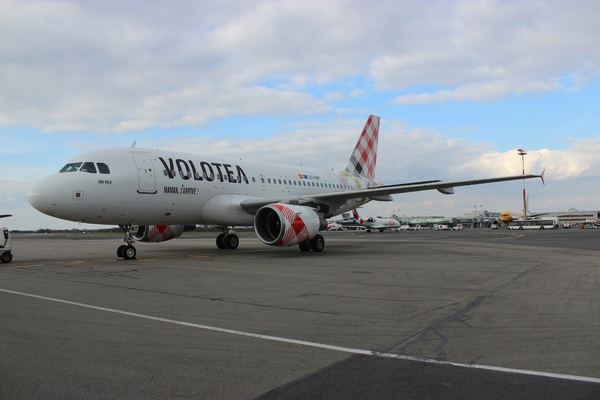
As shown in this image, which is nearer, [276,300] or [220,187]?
[276,300]

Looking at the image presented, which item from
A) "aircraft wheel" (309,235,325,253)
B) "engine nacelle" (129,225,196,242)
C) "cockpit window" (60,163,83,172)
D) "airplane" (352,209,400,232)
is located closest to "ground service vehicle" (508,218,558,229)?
"airplane" (352,209,400,232)

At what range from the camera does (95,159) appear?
49.1 feet

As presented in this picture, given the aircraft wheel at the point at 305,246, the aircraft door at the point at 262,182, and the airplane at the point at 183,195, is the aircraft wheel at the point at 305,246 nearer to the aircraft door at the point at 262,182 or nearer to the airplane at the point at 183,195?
the airplane at the point at 183,195

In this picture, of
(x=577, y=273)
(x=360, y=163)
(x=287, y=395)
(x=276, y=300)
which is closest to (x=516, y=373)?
(x=287, y=395)

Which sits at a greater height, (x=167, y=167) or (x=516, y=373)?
(x=167, y=167)

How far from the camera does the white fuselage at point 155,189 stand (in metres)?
14.0

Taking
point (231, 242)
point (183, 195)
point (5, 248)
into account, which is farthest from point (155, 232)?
point (5, 248)

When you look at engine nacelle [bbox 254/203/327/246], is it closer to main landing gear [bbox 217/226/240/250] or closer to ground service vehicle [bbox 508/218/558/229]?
main landing gear [bbox 217/226/240/250]

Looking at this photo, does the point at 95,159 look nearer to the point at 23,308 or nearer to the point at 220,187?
the point at 220,187

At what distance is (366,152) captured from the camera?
93.6ft

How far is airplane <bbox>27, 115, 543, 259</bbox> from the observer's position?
1423 centimetres

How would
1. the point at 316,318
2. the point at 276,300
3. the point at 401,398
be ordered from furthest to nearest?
the point at 276,300 < the point at 316,318 < the point at 401,398

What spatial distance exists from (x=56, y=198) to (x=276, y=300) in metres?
9.18

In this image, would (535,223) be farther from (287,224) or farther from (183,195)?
(183,195)
